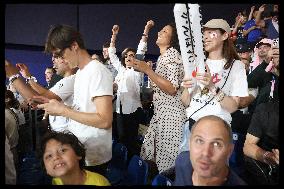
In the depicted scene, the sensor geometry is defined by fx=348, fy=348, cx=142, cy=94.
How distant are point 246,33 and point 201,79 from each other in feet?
6.79

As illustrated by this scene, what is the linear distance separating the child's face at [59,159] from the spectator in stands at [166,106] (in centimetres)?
74

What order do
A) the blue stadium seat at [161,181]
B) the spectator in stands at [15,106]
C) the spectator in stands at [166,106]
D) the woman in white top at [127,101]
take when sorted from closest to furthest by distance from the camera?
the blue stadium seat at [161,181]
the spectator in stands at [15,106]
the spectator in stands at [166,106]
the woman in white top at [127,101]

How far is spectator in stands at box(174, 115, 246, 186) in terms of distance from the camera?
4.68 feet

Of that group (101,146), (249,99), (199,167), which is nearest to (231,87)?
(249,99)

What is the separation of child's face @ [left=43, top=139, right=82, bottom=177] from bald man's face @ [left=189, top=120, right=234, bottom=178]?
1.85 ft

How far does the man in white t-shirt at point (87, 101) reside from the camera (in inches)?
65.1

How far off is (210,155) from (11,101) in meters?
1.28

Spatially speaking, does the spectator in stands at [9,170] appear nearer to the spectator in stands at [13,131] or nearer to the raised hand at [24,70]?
the spectator in stands at [13,131]

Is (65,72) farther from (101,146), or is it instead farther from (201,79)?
(201,79)

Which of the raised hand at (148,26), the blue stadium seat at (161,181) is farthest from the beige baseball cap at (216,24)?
the blue stadium seat at (161,181)

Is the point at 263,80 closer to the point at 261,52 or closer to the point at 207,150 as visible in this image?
the point at 261,52

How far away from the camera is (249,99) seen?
78.1 inches

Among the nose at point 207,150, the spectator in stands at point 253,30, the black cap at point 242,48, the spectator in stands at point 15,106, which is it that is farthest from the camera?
the spectator in stands at point 253,30

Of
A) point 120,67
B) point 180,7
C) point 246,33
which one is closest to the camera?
point 180,7
